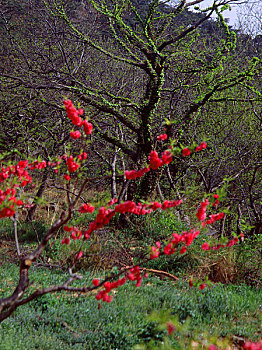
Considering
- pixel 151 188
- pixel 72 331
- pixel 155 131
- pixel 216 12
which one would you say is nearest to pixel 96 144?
pixel 155 131

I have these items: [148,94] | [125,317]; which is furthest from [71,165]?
[148,94]

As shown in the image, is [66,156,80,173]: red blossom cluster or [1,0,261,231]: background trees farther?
[1,0,261,231]: background trees

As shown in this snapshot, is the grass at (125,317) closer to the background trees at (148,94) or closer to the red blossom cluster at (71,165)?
the red blossom cluster at (71,165)

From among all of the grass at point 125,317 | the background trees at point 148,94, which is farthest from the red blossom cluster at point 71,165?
the background trees at point 148,94

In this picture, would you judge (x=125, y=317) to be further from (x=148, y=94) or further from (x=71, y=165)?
(x=148, y=94)

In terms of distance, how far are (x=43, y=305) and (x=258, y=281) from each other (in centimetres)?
352

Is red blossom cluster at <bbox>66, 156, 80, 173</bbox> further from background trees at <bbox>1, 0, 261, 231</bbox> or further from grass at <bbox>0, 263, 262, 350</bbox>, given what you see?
background trees at <bbox>1, 0, 261, 231</bbox>

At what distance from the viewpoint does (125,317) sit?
12.9ft

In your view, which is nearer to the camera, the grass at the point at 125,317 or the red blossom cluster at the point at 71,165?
the red blossom cluster at the point at 71,165

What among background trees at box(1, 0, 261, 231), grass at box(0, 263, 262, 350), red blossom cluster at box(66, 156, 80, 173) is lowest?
grass at box(0, 263, 262, 350)

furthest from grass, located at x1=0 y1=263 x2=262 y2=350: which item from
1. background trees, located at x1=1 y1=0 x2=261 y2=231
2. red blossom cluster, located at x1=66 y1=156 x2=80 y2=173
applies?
background trees, located at x1=1 y1=0 x2=261 y2=231

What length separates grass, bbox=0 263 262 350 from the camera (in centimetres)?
348

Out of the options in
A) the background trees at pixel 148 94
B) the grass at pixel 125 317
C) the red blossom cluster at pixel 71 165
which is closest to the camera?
the red blossom cluster at pixel 71 165

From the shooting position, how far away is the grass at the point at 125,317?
3.48 metres
